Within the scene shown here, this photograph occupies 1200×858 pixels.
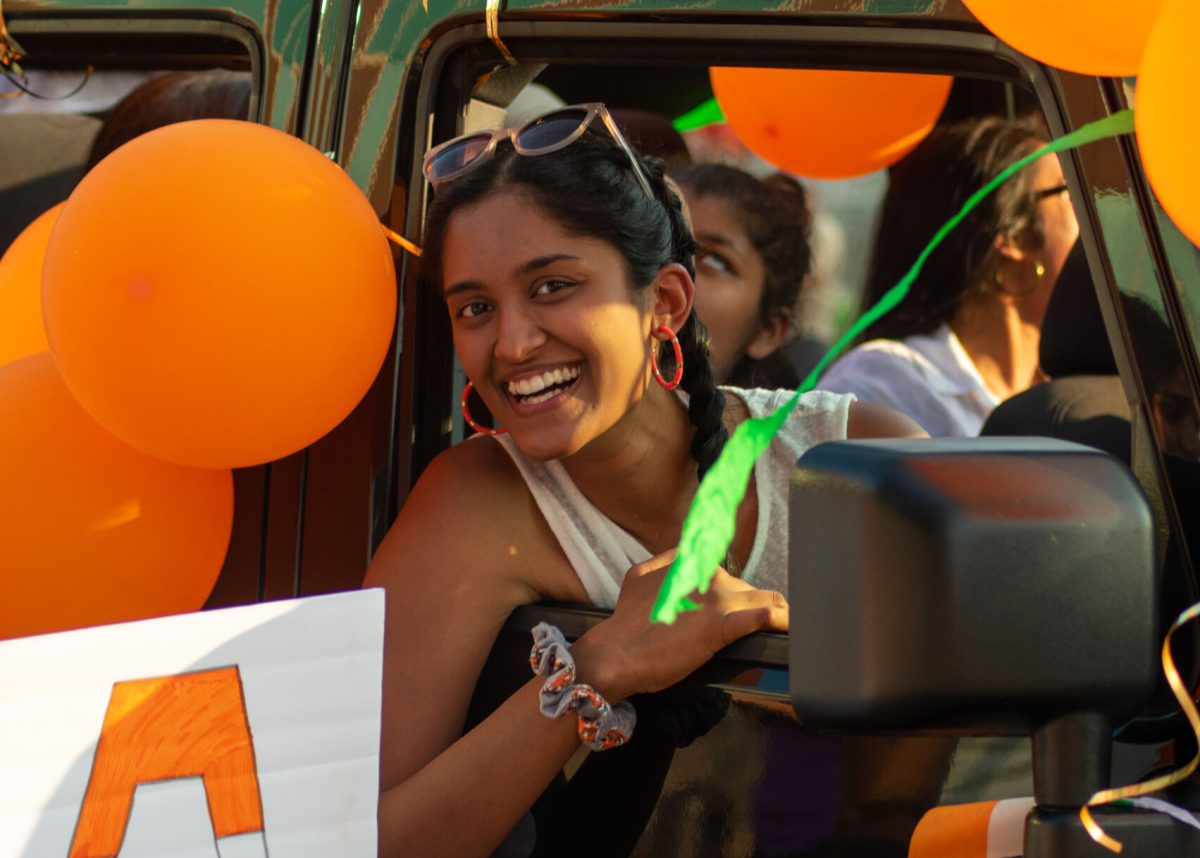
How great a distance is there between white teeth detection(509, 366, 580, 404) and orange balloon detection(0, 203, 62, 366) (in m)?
0.72

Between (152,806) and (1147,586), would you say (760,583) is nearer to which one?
(152,806)

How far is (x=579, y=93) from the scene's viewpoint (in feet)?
12.1

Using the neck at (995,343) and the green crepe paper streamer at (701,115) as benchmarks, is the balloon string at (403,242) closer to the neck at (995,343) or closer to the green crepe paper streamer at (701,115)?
the green crepe paper streamer at (701,115)

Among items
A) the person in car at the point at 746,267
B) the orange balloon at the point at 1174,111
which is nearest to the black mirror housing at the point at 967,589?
the orange balloon at the point at 1174,111

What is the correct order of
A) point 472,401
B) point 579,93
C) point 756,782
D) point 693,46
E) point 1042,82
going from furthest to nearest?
1. point 579,93
2. point 472,401
3. point 693,46
4. point 1042,82
5. point 756,782

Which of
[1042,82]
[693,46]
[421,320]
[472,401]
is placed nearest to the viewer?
[1042,82]

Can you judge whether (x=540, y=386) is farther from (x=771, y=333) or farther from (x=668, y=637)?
(x=771, y=333)

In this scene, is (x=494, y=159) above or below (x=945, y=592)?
above

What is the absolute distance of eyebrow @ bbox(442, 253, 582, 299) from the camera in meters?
1.96

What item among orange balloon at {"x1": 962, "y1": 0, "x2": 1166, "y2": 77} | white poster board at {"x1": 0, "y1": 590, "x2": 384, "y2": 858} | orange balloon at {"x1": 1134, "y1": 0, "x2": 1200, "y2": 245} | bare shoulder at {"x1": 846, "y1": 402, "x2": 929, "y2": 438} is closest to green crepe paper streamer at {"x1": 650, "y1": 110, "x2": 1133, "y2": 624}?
orange balloon at {"x1": 1134, "y1": 0, "x2": 1200, "y2": 245}

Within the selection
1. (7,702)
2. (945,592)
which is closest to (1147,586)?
(945,592)

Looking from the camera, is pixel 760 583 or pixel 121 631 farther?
pixel 760 583

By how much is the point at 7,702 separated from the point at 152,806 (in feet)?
0.62

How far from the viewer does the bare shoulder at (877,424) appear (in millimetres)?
2373
